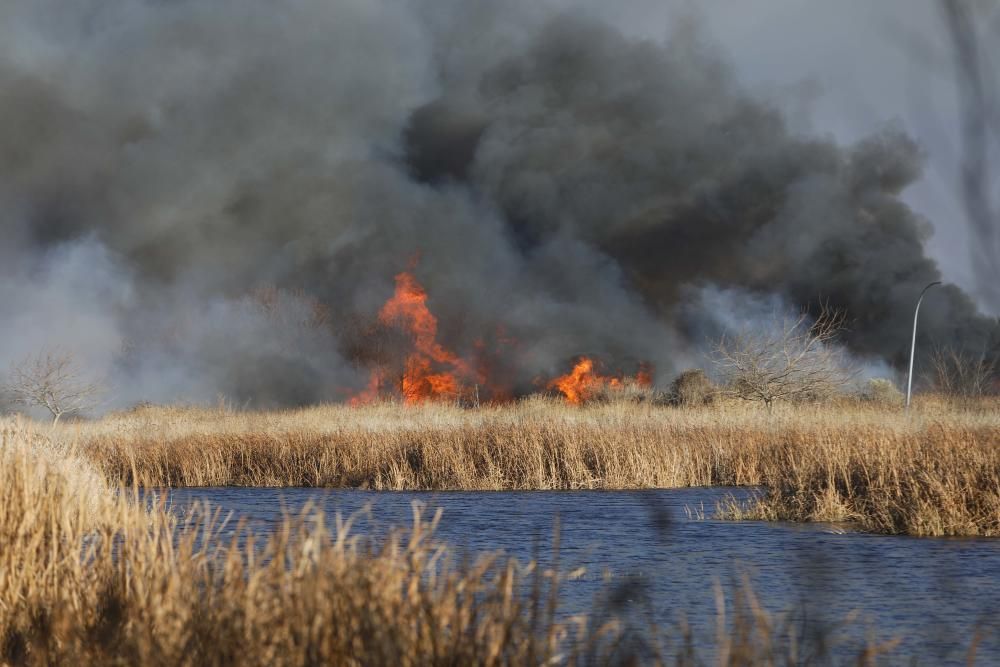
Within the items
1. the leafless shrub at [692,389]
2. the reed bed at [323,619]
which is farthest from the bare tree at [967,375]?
the reed bed at [323,619]

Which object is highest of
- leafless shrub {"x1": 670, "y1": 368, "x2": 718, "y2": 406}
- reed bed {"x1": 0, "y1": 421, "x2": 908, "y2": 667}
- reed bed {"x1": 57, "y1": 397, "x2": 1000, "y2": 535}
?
leafless shrub {"x1": 670, "y1": 368, "x2": 718, "y2": 406}

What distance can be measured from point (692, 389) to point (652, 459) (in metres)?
27.6

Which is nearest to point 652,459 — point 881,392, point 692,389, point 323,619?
point 323,619

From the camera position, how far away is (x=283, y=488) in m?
31.7

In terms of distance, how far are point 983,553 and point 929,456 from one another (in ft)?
12.3

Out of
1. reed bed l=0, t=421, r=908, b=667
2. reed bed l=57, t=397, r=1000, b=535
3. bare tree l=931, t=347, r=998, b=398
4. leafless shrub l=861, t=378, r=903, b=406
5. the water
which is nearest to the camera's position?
reed bed l=0, t=421, r=908, b=667

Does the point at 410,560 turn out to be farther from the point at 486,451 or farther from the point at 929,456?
the point at 486,451

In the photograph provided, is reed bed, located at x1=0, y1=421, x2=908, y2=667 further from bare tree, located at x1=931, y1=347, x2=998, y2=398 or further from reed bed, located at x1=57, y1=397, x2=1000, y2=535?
bare tree, located at x1=931, y1=347, x2=998, y2=398

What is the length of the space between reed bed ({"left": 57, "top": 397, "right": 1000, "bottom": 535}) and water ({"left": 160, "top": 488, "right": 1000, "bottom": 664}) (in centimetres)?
93

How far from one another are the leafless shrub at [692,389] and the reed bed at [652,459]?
15.9 meters

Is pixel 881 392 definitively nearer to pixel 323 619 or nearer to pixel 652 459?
pixel 652 459

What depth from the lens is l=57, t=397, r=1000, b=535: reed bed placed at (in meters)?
19.2

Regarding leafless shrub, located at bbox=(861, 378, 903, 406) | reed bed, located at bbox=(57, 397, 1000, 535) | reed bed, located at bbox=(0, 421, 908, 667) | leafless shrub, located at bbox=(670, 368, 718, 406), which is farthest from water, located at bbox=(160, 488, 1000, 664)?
leafless shrub, located at bbox=(861, 378, 903, 406)

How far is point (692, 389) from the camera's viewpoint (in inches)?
2196
